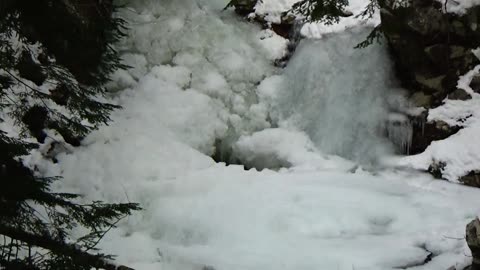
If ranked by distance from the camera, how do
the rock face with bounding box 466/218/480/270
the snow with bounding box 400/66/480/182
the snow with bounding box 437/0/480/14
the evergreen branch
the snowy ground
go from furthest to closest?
the snow with bounding box 437/0/480/14
the snow with bounding box 400/66/480/182
the snowy ground
the rock face with bounding box 466/218/480/270
the evergreen branch

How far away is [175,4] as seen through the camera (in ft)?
28.8

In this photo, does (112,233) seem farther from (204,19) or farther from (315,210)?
(204,19)

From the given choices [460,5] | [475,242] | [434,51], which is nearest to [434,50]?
[434,51]

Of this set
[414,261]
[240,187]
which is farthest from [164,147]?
[414,261]

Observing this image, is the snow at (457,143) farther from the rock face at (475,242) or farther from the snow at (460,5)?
the rock face at (475,242)

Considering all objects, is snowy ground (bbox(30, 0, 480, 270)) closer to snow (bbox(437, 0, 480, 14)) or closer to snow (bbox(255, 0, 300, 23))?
snow (bbox(255, 0, 300, 23))

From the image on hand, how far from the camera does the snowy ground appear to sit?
182 inches

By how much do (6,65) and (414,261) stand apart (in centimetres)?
384

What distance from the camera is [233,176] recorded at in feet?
20.4

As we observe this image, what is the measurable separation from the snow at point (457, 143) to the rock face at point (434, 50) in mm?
96

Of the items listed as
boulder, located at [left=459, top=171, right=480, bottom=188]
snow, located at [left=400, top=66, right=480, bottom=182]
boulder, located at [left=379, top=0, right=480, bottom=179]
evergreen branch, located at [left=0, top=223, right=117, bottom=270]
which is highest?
boulder, located at [left=379, top=0, right=480, bottom=179]

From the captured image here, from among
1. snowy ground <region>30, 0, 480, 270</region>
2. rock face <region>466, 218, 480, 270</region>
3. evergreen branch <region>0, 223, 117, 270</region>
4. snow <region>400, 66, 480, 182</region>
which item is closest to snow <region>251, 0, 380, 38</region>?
snowy ground <region>30, 0, 480, 270</region>

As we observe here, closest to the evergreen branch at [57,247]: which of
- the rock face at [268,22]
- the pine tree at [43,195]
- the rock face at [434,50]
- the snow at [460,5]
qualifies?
the pine tree at [43,195]

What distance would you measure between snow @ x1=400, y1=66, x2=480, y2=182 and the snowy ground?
0.29 meters
